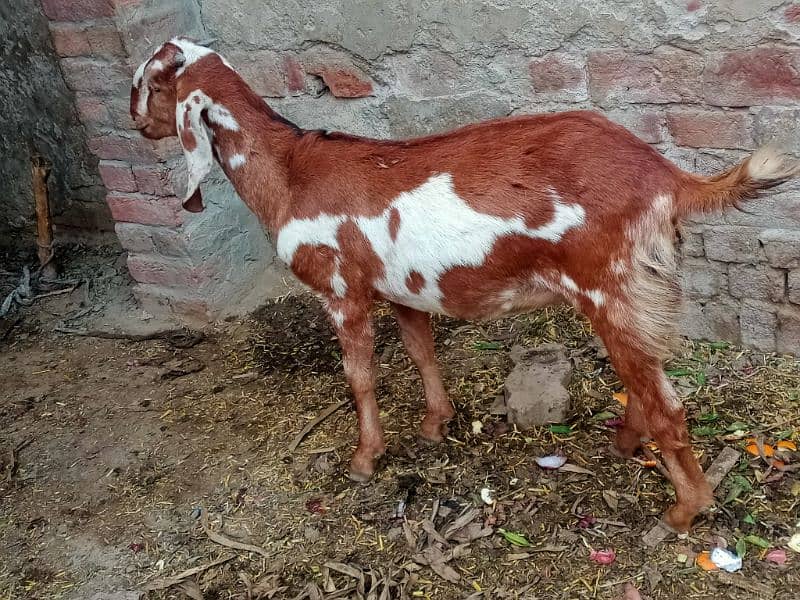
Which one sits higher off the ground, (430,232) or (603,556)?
(430,232)

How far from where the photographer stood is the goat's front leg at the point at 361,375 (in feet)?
10.2

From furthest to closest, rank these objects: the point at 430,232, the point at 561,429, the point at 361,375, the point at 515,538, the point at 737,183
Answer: the point at 561,429 → the point at 361,375 → the point at 515,538 → the point at 430,232 → the point at 737,183

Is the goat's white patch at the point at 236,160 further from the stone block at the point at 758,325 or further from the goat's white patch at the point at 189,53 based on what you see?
the stone block at the point at 758,325

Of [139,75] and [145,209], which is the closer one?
[139,75]

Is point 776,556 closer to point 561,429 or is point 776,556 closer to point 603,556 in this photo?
point 603,556

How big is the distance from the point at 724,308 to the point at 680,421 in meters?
1.32

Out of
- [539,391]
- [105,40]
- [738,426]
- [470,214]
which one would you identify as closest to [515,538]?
[539,391]

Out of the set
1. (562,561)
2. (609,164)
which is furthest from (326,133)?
(562,561)

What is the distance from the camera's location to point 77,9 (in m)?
4.09

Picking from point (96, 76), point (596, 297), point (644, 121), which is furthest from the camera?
point (96, 76)

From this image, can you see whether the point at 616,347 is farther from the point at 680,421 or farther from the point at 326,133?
the point at 326,133

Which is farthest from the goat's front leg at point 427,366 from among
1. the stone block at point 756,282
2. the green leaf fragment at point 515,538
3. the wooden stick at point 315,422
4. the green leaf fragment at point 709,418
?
the stone block at point 756,282

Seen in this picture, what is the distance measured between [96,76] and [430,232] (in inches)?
98.5

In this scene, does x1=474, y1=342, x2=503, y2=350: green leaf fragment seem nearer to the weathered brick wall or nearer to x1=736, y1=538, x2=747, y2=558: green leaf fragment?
the weathered brick wall
